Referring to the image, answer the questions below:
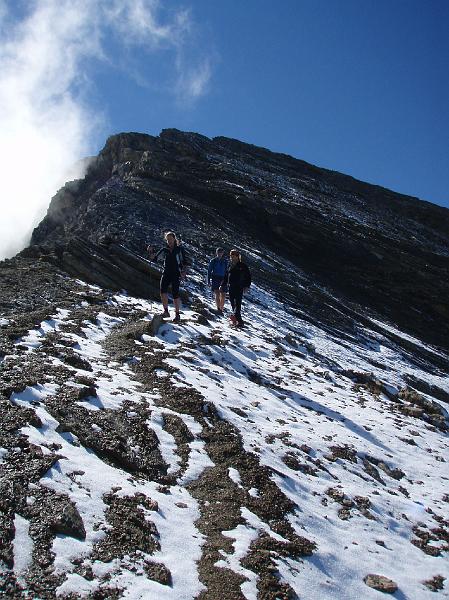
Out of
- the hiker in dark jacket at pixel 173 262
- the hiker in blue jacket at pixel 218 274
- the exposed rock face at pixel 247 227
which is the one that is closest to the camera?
the hiker in dark jacket at pixel 173 262

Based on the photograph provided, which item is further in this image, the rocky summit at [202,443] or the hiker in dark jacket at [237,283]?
the hiker in dark jacket at [237,283]

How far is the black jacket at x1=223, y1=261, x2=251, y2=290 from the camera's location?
16219 millimetres

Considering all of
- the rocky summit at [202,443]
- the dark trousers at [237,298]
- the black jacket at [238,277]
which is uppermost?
the black jacket at [238,277]

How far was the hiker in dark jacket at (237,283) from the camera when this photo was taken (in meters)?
16.1

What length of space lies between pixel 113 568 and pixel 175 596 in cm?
61

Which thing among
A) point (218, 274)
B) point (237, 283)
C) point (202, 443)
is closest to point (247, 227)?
point (218, 274)

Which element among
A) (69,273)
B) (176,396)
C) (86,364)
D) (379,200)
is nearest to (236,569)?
(176,396)

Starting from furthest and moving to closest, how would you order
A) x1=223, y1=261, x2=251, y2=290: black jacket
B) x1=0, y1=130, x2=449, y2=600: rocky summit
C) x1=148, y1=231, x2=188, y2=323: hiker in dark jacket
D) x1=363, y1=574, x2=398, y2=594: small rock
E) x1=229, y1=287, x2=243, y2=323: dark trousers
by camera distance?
x1=223, y1=261, x2=251, y2=290: black jacket, x1=229, y1=287, x2=243, y2=323: dark trousers, x1=148, y1=231, x2=188, y2=323: hiker in dark jacket, x1=363, y1=574, x2=398, y2=594: small rock, x1=0, y1=130, x2=449, y2=600: rocky summit

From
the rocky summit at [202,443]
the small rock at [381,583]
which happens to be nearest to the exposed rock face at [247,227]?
the rocky summit at [202,443]

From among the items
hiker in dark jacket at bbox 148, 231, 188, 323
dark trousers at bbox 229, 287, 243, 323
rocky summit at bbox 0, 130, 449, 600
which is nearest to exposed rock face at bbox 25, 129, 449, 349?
rocky summit at bbox 0, 130, 449, 600

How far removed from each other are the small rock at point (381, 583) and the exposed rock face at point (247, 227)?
1425 cm

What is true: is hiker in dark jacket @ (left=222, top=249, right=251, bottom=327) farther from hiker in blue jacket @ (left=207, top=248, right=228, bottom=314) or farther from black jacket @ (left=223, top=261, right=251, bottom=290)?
hiker in blue jacket @ (left=207, top=248, right=228, bottom=314)

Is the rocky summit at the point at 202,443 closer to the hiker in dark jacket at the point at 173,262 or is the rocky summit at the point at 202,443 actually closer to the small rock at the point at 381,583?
the small rock at the point at 381,583

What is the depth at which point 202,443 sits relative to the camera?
24.9ft
